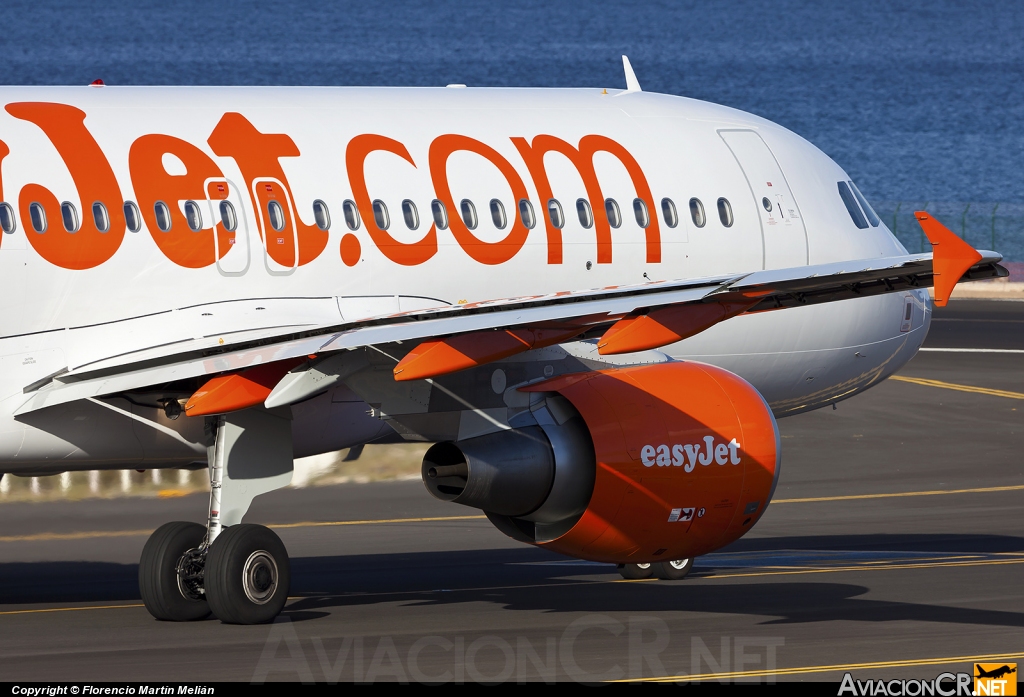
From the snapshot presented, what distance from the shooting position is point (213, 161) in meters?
18.1

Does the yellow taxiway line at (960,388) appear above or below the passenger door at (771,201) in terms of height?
below

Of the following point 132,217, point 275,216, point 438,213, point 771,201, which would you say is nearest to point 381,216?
point 438,213

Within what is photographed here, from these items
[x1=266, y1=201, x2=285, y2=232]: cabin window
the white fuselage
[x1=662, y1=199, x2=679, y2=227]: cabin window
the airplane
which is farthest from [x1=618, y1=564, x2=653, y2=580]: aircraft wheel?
[x1=266, y1=201, x2=285, y2=232]: cabin window

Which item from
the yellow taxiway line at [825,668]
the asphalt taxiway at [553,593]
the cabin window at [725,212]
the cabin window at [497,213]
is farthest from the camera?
the cabin window at [725,212]

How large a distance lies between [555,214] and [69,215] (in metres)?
5.81

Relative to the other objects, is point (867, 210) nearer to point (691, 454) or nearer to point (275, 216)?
point (691, 454)

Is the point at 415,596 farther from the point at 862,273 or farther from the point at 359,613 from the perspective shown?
the point at 862,273

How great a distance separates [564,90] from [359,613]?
7333 mm

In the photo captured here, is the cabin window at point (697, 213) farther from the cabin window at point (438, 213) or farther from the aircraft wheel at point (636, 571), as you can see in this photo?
the aircraft wheel at point (636, 571)

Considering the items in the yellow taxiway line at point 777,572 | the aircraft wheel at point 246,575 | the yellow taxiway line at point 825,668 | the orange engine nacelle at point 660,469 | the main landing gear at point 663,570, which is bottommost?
the yellow taxiway line at point 777,572

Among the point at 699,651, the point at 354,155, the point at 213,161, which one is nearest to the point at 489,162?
the point at 354,155

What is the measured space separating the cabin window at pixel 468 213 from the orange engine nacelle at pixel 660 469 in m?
2.70

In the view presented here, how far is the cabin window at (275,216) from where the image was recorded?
1822 centimetres

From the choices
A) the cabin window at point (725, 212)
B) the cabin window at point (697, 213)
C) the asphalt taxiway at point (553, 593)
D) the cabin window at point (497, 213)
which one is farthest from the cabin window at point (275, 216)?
the cabin window at point (725, 212)
